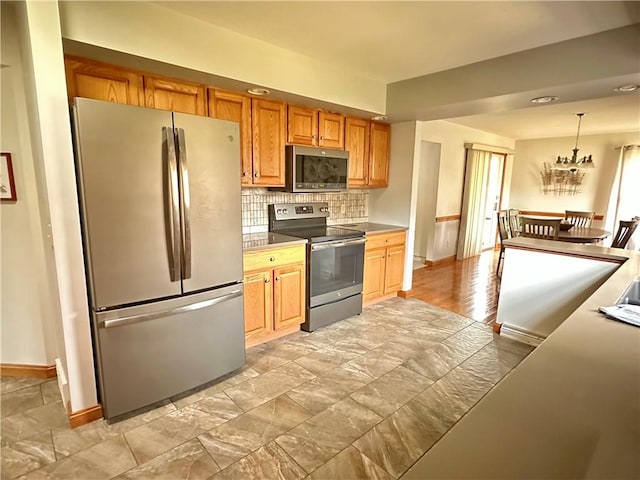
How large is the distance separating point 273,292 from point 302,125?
64.2 inches

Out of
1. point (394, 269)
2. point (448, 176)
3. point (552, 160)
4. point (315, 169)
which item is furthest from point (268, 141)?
point (552, 160)

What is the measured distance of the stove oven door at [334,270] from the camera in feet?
10.6

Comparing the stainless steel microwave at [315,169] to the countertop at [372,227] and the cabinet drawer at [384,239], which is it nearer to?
the countertop at [372,227]

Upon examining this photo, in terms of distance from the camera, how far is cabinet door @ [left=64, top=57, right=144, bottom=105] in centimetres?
209

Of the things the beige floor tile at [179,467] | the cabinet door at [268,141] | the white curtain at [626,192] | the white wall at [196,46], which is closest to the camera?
the beige floor tile at [179,467]

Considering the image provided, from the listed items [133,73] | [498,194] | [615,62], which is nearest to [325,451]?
[133,73]

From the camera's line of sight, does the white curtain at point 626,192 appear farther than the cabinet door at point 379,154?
Yes

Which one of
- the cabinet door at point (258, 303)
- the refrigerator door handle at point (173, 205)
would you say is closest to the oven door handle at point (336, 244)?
the cabinet door at point (258, 303)

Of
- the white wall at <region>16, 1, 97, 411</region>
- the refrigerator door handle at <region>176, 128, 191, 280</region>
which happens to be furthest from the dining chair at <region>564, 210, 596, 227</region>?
the white wall at <region>16, 1, 97, 411</region>

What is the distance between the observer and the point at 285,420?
2084mm

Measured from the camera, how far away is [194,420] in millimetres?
2076

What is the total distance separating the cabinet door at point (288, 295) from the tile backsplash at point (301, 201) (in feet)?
2.08

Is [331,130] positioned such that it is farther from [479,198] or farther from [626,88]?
[479,198]

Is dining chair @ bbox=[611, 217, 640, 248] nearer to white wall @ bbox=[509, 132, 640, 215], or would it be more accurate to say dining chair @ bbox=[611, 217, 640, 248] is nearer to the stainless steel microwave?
white wall @ bbox=[509, 132, 640, 215]
